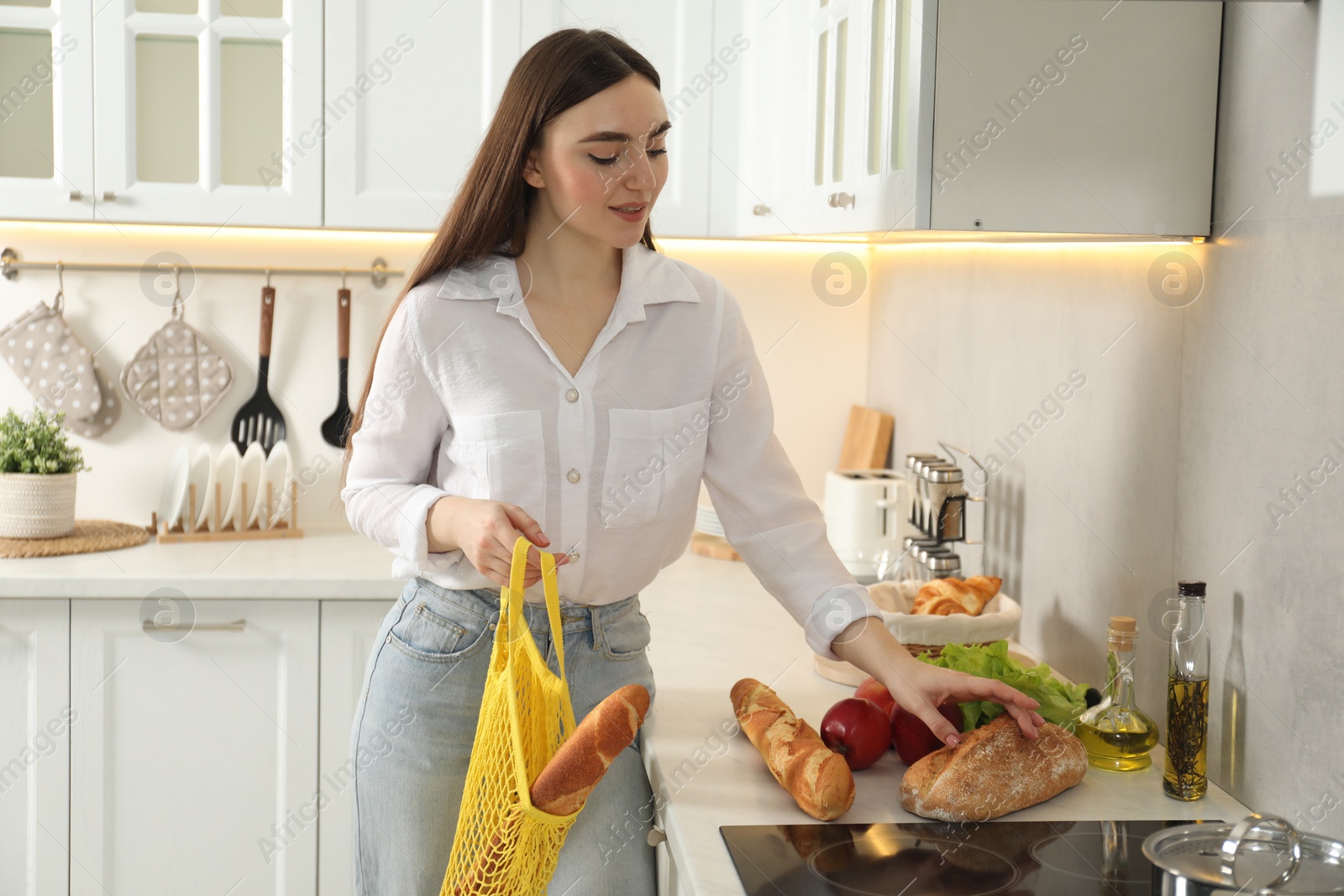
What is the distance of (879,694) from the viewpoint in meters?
1.27

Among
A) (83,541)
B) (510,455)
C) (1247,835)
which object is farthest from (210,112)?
(1247,835)

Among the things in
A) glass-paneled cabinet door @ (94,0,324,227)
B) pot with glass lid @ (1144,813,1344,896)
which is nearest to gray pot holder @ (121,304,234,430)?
glass-paneled cabinet door @ (94,0,324,227)

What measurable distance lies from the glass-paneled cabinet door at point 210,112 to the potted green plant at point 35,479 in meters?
0.43

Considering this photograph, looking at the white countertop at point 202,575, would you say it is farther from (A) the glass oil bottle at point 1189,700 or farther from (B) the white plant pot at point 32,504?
(A) the glass oil bottle at point 1189,700

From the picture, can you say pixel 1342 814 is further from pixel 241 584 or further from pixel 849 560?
pixel 241 584

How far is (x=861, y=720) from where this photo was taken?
1.20 meters

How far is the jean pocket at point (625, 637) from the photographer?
4.27 feet

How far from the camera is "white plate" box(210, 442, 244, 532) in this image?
2.38m

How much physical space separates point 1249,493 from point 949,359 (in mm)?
946

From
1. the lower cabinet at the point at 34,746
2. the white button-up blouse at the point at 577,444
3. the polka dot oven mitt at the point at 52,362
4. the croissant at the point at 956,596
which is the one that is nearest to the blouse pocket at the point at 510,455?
the white button-up blouse at the point at 577,444

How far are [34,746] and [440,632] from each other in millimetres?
A: 1200

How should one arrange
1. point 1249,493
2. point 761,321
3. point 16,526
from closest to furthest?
point 1249,493 < point 16,526 < point 761,321

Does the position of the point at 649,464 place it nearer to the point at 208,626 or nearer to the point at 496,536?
the point at 496,536

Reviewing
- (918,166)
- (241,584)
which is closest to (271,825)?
(241,584)
